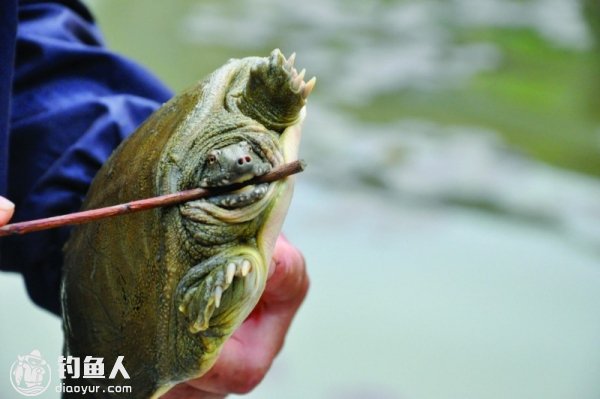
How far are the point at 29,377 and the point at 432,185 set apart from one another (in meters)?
1.22

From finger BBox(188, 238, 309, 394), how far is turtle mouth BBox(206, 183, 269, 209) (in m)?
0.12

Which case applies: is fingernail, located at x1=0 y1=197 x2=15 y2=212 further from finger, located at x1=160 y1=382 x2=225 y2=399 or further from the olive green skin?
finger, located at x1=160 y1=382 x2=225 y2=399

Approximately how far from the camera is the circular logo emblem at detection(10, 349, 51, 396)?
621mm

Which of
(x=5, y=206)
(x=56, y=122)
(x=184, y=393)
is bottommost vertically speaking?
(x=184, y=393)

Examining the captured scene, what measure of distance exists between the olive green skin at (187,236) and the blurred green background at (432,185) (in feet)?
2.12

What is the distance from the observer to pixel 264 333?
2.07 ft

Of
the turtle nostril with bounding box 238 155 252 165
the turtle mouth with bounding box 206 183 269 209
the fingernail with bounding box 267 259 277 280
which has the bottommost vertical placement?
the fingernail with bounding box 267 259 277 280

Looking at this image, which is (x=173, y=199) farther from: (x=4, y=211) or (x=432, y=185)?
(x=432, y=185)

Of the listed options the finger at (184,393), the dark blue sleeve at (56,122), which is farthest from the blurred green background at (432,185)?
the finger at (184,393)

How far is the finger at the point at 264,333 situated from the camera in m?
0.59

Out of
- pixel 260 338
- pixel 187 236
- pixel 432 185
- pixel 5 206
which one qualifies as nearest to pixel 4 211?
pixel 5 206

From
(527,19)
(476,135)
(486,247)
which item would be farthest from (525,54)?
(486,247)

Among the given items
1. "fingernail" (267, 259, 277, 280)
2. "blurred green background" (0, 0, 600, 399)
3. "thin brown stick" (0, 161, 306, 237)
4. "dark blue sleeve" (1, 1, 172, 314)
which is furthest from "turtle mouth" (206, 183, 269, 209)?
"blurred green background" (0, 0, 600, 399)

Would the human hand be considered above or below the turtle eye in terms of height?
below
